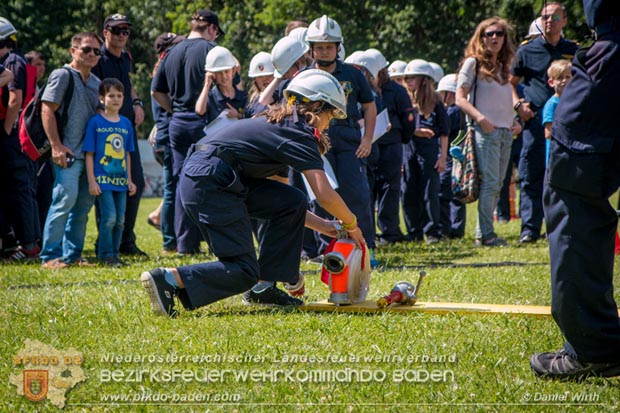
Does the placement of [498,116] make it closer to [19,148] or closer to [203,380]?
[19,148]

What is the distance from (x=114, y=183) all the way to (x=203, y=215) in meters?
3.51

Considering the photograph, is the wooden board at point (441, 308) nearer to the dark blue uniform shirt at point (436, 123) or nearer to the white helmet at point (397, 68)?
the dark blue uniform shirt at point (436, 123)

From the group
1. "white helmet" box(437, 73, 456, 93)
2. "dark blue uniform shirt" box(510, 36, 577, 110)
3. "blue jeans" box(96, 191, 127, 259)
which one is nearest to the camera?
"blue jeans" box(96, 191, 127, 259)

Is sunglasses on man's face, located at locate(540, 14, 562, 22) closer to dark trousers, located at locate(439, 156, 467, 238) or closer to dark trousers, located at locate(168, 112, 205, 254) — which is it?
dark trousers, located at locate(439, 156, 467, 238)

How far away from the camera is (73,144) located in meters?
8.89

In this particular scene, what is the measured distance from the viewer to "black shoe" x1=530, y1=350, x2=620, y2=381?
418 centimetres

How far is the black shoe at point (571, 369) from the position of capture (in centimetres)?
418

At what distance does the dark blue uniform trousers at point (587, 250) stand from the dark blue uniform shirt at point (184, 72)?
20.9 ft

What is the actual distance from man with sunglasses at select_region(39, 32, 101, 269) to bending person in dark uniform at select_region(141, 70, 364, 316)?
10.6ft

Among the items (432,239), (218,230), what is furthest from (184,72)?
(218,230)

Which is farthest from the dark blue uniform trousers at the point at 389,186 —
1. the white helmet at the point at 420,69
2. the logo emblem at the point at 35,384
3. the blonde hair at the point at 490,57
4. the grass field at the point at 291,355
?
the logo emblem at the point at 35,384

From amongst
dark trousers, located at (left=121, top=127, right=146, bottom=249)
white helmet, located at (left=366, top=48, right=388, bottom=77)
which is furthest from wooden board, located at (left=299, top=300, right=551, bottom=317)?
white helmet, located at (left=366, top=48, right=388, bottom=77)

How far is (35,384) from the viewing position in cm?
425

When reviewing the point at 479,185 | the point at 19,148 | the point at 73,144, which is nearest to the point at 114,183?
the point at 73,144
